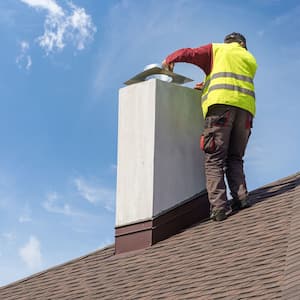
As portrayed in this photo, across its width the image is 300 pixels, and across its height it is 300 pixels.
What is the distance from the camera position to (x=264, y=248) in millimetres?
5469

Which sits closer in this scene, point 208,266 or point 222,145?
point 208,266

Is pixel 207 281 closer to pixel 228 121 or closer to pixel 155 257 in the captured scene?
pixel 155 257

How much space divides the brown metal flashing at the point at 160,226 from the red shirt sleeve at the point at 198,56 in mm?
1226

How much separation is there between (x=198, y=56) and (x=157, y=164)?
1.06 meters

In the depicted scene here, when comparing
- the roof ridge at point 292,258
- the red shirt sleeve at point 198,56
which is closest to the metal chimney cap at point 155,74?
the red shirt sleeve at point 198,56

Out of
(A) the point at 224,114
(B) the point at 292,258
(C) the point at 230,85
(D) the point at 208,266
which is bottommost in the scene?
(B) the point at 292,258

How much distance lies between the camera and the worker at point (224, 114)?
22.6ft

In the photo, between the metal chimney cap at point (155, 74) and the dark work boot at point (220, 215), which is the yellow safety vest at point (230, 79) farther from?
the dark work boot at point (220, 215)

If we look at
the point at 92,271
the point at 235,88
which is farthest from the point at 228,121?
the point at 92,271

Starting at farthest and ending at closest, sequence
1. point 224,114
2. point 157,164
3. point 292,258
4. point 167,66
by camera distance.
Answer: point 167,66 → point 157,164 → point 224,114 → point 292,258

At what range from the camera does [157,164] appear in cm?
704

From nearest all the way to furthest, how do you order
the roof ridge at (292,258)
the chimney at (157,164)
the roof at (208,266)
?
the roof ridge at (292,258)
the roof at (208,266)
the chimney at (157,164)

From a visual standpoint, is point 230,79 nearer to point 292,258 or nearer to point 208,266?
point 208,266

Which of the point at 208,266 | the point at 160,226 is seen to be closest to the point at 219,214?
the point at 160,226
